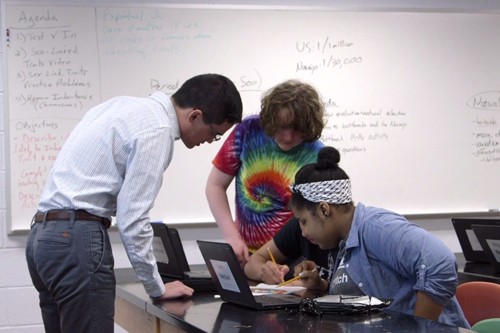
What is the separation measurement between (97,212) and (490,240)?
5.07ft

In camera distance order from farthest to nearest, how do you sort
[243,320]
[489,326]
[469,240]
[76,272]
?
[469,240], [76,272], [489,326], [243,320]

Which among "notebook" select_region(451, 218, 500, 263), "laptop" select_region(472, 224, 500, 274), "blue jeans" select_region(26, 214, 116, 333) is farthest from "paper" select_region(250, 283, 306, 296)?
"notebook" select_region(451, 218, 500, 263)

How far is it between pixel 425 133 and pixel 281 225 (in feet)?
5.91

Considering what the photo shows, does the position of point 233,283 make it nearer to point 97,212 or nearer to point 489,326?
point 97,212

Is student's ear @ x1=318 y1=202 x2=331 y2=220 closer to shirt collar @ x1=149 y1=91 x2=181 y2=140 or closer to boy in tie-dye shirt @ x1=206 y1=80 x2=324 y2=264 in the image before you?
shirt collar @ x1=149 y1=91 x2=181 y2=140

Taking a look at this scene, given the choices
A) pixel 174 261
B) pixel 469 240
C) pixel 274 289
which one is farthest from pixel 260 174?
pixel 469 240

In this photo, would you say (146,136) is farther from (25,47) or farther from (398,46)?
(398,46)

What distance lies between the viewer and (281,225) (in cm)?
288

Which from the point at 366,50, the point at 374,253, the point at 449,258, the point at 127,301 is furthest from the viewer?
the point at 366,50

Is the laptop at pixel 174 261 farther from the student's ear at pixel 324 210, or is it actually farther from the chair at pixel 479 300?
the chair at pixel 479 300

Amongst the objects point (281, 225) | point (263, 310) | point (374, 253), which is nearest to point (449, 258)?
point (374, 253)

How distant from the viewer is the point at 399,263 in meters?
1.94

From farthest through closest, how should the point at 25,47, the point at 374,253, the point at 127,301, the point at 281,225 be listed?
the point at 25,47 → the point at 281,225 → the point at 127,301 → the point at 374,253

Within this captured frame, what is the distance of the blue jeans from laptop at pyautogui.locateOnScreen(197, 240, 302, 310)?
29 cm
